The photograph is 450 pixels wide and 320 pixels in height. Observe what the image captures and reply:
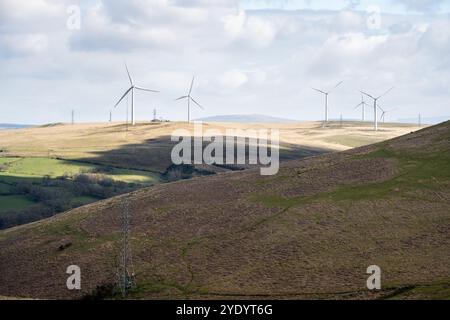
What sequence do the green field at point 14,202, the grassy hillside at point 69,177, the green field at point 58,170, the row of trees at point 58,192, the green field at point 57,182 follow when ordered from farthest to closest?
the green field at point 58,170 → the green field at point 57,182 → the grassy hillside at point 69,177 → the green field at point 14,202 → the row of trees at point 58,192

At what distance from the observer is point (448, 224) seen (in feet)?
223

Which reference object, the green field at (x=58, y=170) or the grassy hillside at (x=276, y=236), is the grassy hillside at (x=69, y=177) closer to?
the green field at (x=58, y=170)

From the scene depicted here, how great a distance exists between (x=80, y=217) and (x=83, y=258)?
756 inches

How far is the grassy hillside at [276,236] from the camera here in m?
60.0

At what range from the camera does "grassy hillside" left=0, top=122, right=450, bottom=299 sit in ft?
197

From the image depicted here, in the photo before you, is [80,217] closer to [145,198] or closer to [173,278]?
[145,198]

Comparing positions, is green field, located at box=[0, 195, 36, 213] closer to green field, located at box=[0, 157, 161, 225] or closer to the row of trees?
green field, located at box=[0, 157, 161, 225]

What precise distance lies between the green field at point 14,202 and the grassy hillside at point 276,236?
36.7m

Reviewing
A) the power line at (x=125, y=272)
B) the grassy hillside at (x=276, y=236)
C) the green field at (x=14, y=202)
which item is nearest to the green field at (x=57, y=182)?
the green field at (x=14, y=202)

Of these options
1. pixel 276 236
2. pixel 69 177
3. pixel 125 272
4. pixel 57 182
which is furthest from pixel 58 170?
pixel 125 272

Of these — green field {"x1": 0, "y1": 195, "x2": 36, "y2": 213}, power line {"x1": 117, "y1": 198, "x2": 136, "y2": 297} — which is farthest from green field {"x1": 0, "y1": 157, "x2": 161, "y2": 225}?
power line {"x1": 117, "y1": 198, "x2": 136, "y2": 297}

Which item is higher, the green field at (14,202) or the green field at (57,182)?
the green field at (57,182)
